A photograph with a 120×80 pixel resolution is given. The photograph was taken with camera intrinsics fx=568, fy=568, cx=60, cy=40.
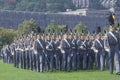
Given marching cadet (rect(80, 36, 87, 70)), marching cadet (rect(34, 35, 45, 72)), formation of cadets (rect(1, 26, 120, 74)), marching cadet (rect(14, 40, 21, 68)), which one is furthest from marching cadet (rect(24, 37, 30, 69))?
marching cadet (rect(80, 36, 87, 70))

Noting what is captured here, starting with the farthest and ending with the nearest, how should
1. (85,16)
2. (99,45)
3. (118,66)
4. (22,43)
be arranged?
(85,16) → (22,43) → (99,45) → (118,66)

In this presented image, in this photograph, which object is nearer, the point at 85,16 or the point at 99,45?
the point at 99,45

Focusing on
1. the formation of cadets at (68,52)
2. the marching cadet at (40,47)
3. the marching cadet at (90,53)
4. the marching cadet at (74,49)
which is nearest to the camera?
the marching cadet at (40,47)

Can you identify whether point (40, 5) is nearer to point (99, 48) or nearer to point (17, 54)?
point (17, 54)

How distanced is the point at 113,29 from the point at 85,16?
374 feet

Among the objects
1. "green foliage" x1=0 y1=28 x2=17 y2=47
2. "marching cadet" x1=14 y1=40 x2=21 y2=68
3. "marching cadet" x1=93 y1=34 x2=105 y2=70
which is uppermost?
"marching cadet" x1=93 y1=34 x2=105 y2=70

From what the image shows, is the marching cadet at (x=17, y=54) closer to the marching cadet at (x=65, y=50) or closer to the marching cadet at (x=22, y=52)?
the marching cadet at (x=22, y=52)

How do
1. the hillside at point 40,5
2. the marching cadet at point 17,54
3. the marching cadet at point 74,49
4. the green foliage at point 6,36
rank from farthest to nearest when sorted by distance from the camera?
the hillside at point 40,5, the green foliage at point 6,36, the marching cadet at point 17,54, the marching cadet at point 74,49

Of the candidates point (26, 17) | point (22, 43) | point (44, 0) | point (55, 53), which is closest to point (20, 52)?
point (22, 43)

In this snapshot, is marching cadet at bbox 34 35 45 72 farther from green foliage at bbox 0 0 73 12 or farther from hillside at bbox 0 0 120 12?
green foliage at bbox 0 0 73 12

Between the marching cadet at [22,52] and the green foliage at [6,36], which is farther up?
the marching cadet at [22,52]

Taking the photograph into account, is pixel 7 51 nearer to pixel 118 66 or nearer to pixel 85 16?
pixel 118 66

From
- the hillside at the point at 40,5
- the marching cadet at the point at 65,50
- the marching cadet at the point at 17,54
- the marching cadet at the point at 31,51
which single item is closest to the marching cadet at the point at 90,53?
the marching cadet at the point at 65,50

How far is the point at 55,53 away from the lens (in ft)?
73.2
